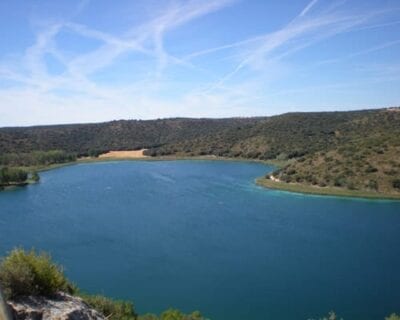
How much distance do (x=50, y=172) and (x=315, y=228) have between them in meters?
68.8

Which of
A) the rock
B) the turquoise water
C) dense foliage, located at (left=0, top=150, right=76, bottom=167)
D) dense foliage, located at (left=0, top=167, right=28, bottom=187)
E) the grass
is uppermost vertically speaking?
the rock

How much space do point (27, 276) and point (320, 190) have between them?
65.5 meters

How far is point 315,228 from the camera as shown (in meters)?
50.5

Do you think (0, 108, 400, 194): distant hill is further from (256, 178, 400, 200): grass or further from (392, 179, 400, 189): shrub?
(256, 178, 400, 200): grass

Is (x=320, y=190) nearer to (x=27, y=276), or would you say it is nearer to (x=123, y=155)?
(x=27, y=276)

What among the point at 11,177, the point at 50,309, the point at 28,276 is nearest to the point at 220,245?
the point at 28,276

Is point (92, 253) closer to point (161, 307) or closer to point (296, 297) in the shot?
point (161, 307)

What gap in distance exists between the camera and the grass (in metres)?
66.6

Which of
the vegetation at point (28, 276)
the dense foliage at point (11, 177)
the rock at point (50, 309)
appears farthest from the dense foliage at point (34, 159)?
the rock at point (50, 309)

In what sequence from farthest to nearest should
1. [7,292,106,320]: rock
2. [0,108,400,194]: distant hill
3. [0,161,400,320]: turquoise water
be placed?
[0,108,400,194]: distant hill
[0,161,400,320]: turquoise water
[7,292,106,320]: rock

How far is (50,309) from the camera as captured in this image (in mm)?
8469

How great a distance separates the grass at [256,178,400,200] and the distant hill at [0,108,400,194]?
153 cm

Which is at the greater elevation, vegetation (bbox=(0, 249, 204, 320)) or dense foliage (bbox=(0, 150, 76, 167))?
vegetation (bbox=(0, 249, 204, 320))

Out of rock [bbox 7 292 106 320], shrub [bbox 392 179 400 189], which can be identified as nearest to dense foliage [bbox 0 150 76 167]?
shrub [bbox 392 179 400 189]
